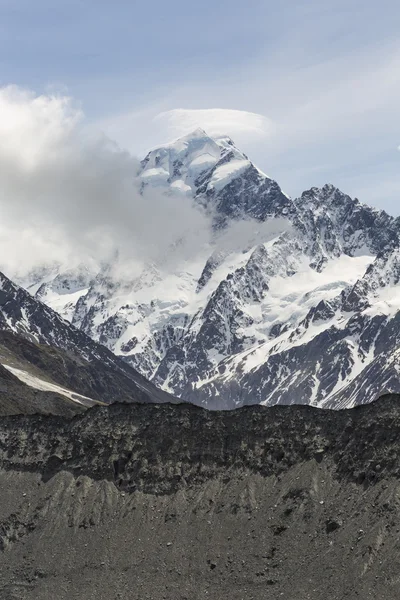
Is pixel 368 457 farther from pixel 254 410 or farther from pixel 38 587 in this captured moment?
pixel 38 587

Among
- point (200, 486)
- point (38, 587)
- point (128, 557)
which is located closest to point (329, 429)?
point (200, 486)

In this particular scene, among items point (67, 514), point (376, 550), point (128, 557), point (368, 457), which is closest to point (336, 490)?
point (368, 457)

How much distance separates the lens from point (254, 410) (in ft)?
480

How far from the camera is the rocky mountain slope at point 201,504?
120875mm

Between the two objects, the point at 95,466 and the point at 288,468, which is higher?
the point at 288,468

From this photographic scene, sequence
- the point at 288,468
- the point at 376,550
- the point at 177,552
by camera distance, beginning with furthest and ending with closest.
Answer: the point at 288,468, the point at 177,552, the point at 376,550

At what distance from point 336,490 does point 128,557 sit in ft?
81.5

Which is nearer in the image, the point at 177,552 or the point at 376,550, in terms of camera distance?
the point at 376,550

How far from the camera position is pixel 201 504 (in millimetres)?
136000

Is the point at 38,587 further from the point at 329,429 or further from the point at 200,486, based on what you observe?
the point at 329,429

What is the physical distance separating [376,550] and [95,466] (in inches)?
1706

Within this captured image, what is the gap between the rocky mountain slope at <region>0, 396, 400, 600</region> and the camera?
121 metres

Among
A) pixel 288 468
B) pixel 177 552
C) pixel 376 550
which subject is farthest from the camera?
pixel 288 468

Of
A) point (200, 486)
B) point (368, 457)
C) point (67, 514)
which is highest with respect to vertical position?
point (368, 457)
